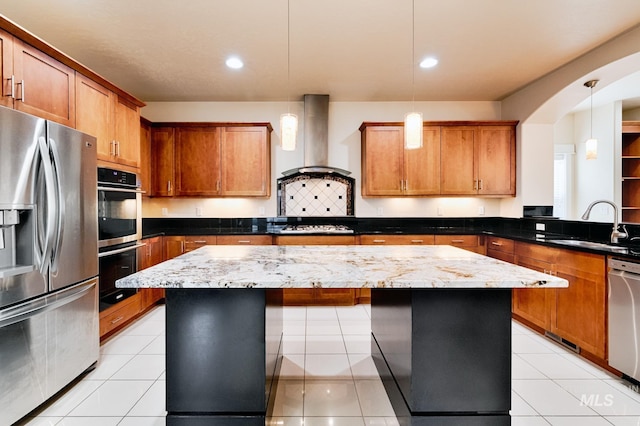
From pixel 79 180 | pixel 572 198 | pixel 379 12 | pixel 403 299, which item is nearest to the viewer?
Answer: pixel 403 299

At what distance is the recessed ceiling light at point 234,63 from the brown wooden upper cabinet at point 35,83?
134 cm

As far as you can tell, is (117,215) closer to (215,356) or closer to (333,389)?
(215,356)

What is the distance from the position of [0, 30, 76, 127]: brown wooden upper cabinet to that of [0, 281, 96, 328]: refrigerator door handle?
1175 millimetres

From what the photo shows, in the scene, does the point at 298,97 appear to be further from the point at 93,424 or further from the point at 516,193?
the point at 93,424

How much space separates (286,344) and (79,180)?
206cm

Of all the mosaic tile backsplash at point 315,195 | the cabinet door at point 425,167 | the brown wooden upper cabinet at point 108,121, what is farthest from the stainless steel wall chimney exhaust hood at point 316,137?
the brown wooden upper cabinet at point 108,121

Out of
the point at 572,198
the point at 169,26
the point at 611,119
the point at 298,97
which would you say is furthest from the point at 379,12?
the point at 572,198

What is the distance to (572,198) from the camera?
542cm

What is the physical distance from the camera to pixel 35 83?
2055mm

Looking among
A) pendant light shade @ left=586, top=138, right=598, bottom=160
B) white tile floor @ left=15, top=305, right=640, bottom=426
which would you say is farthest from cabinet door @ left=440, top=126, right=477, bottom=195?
white tile floor @ left=15, top=305, right=640, bottom=426

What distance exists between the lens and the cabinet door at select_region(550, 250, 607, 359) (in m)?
2.38

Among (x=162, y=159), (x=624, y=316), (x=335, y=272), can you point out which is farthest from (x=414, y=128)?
(x=162, y=159)

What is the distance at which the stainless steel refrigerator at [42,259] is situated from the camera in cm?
168

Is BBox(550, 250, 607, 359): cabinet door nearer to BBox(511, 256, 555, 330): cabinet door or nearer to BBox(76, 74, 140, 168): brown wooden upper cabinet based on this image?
BBox(511, 256, 555, 330): cabinet door
